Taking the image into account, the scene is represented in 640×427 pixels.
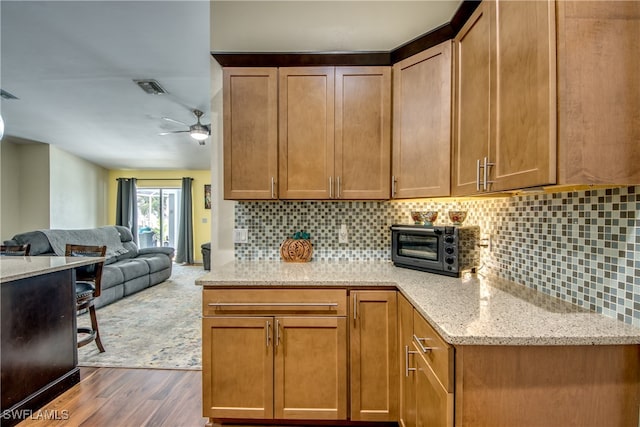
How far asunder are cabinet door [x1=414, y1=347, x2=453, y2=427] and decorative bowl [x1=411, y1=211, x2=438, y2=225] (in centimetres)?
93

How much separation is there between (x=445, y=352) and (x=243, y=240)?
1564mm

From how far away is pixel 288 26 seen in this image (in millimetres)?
2209

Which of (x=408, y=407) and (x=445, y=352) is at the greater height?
(x=445, y=352)

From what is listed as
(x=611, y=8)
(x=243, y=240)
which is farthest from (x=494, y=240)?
(x=243, y=240)

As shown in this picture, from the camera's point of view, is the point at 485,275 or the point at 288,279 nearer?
the point at 288,279

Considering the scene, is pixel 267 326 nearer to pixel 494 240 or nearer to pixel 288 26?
pixel 494 240

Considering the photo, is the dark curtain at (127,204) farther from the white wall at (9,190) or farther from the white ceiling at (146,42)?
the white ceiling at (146,42)

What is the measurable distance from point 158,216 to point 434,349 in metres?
8.05

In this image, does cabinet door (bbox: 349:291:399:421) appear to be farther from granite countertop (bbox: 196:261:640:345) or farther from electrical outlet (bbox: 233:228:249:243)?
electrical outlet (bbox: 233:228:249:243)

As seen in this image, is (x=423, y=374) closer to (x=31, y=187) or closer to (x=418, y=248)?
(x=418, y=248)

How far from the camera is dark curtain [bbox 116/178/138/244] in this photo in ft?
23.9

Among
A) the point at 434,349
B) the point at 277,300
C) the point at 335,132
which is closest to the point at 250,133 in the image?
the point at 335,132

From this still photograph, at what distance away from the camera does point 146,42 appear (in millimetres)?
2711

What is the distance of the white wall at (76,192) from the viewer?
5781 millimetres
